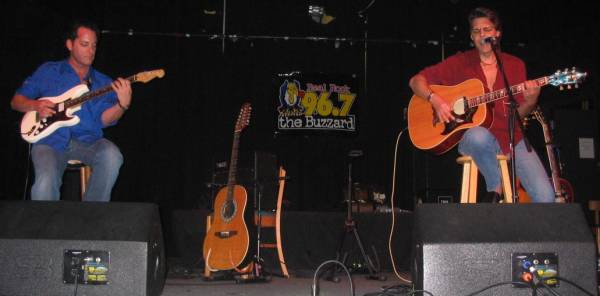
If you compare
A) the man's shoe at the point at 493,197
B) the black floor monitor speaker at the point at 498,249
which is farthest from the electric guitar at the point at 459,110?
the black floor monitor speaker at the point at 498,249

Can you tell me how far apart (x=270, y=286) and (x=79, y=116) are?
1.98 metres

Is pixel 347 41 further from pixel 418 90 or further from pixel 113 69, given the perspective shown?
pixel 418 90

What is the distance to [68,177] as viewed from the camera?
4605mm

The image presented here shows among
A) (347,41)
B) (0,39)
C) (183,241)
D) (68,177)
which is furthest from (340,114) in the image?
(0,39)

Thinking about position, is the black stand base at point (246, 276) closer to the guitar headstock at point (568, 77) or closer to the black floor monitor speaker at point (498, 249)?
the black floor monitor speaker at point (498, 249)

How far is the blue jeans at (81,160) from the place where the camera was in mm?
2850

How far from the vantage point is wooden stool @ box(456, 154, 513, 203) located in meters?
2.92

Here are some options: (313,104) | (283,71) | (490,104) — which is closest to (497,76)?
(490,104)

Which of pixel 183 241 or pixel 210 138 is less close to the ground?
pixel 210 138

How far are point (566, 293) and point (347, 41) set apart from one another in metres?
5.73

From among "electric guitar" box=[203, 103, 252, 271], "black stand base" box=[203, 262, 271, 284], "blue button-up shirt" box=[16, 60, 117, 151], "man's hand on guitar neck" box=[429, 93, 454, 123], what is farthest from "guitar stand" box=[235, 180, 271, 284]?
"man's hand on guitar neck" box=[429, 93, 454, 123]

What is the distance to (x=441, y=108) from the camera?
311 centimetres

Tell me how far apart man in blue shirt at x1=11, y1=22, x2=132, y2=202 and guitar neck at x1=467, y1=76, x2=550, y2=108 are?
2149 mm

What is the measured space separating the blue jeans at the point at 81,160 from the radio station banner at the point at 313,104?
13.9ft
